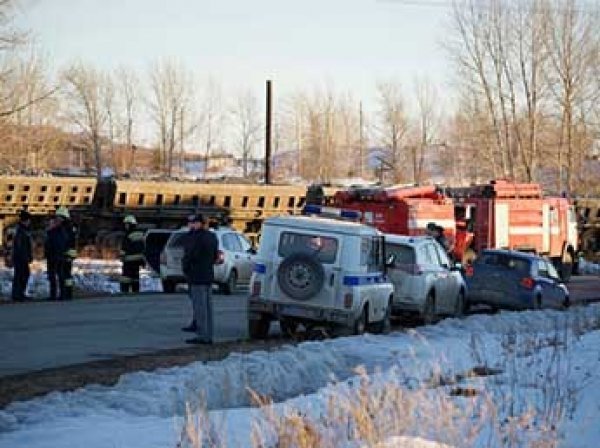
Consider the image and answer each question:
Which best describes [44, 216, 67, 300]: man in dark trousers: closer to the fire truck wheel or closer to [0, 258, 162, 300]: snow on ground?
[0, 258, 162, 300]: snow on ground

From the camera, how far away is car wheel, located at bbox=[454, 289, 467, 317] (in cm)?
2469

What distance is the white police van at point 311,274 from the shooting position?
60.1 ft

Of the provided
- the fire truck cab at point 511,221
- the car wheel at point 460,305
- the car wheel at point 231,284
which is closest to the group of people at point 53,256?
the car wheel at point 231,284

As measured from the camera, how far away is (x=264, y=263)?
1862 centimetres

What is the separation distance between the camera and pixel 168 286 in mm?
29922

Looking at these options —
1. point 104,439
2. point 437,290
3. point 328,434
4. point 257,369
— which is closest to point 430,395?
point 328,434

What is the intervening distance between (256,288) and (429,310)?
523cm

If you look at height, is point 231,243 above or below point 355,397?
above

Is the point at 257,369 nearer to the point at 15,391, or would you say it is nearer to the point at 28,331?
the point at 15,391

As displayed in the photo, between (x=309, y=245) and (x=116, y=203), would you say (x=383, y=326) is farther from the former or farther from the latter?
(x=116, y=203)

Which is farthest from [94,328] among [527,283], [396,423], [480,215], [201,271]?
[480,215]

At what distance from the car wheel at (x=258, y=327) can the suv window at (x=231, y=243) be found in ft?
35.9

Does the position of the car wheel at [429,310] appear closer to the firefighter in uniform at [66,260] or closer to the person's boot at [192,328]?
the person's boot at [192,328]

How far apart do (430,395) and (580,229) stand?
52.2 m
